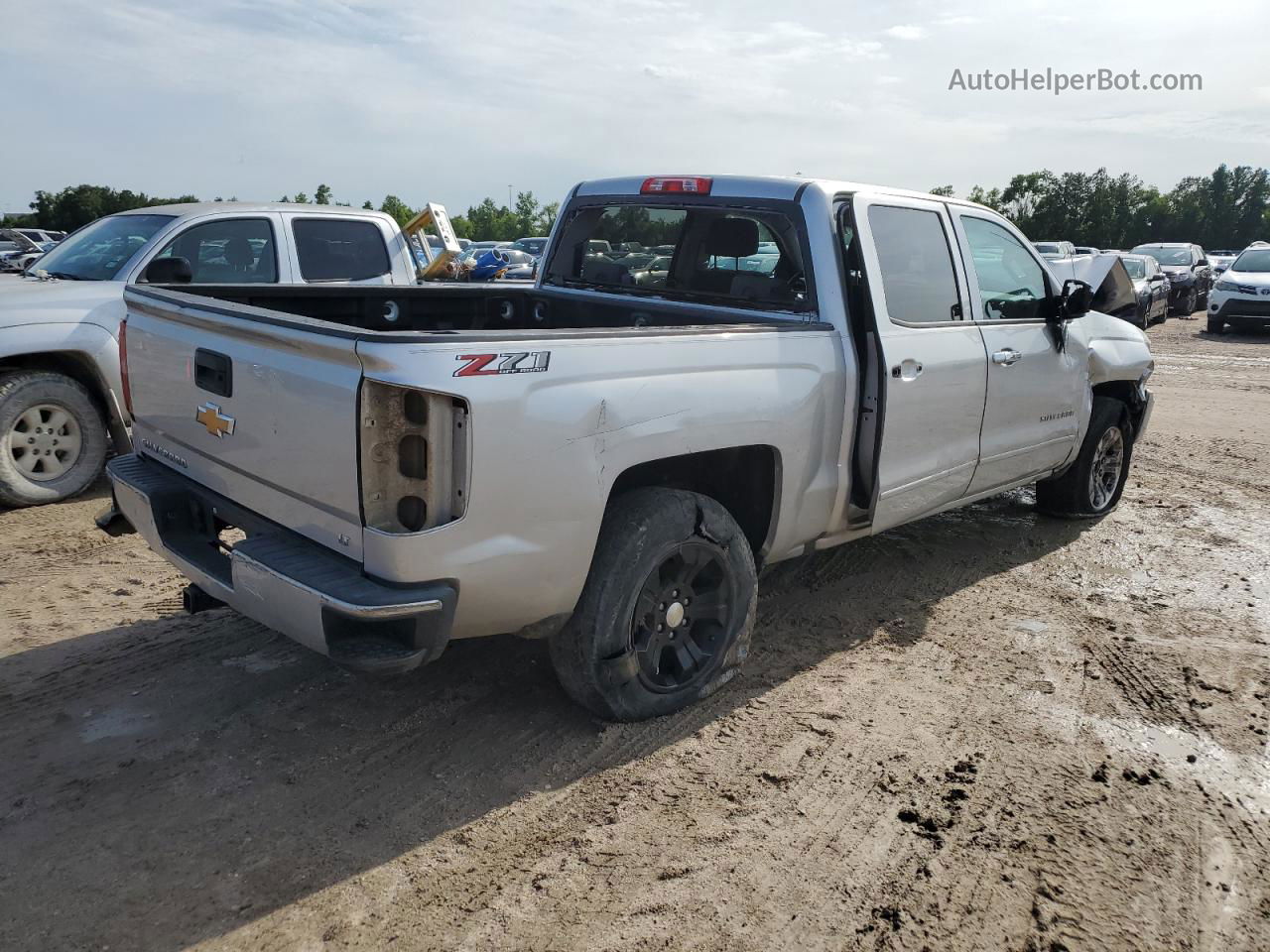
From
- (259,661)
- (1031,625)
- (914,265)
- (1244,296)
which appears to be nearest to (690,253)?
(914,265)

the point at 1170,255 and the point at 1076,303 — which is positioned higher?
the point at 1170,255

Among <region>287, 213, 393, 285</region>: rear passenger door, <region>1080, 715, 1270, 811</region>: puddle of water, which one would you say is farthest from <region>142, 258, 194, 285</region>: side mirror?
<region>1080, 715, 1270, 811</region>: puddle of water

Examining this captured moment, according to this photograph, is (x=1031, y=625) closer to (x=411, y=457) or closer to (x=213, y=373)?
(x=411, y=457)

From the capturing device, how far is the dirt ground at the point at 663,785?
2.72 meters

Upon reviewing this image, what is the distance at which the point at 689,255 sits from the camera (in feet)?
15.7

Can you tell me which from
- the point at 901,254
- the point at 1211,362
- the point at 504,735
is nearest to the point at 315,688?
the point at 504,735

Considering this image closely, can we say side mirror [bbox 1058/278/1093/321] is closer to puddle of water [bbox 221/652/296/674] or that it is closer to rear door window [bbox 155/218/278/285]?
puddle of water [bbox 221/652/296/674]

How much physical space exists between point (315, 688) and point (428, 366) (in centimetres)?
178

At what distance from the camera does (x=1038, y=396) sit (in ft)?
17.5

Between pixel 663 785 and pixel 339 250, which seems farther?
pixel 339 250

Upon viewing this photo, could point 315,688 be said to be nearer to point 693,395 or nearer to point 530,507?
point 530,507

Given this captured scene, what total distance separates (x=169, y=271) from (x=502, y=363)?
416 cm

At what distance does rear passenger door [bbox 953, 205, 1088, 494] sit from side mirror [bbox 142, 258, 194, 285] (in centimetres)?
453

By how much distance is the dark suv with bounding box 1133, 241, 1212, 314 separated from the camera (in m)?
23.8
